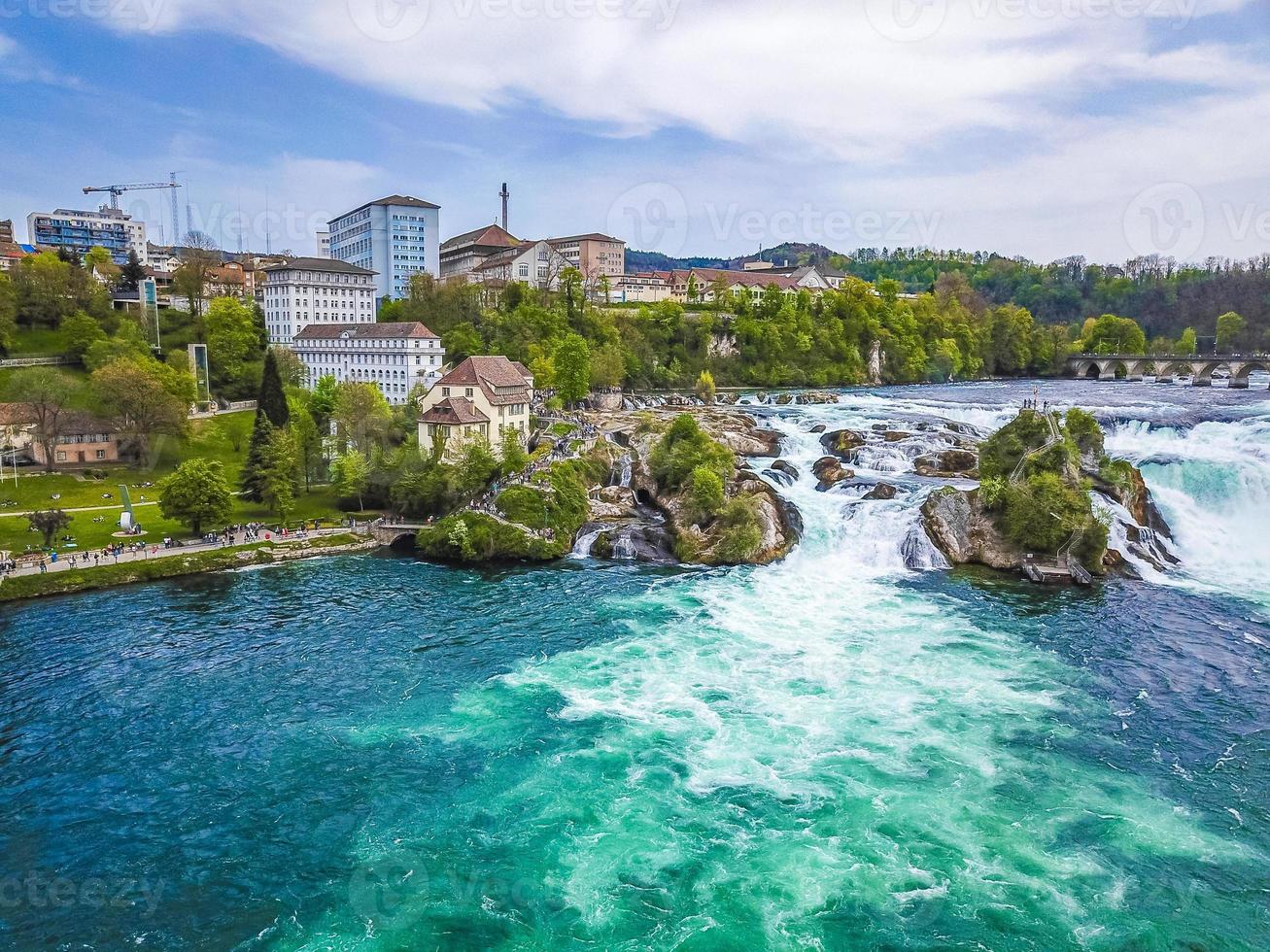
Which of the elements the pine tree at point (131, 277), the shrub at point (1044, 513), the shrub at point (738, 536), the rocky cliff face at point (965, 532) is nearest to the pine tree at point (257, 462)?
the shrub at point (738, 536)

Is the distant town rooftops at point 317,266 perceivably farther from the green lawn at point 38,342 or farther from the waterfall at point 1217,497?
the waterfall at point 1217,497

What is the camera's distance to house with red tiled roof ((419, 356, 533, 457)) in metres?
60.3

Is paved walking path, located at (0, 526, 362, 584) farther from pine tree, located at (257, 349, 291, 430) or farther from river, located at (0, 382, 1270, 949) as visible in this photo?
pine tree, located at (257, 349, 291, 430)

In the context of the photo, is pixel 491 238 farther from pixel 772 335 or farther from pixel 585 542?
pixel 585 542

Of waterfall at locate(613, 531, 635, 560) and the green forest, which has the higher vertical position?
the green forest

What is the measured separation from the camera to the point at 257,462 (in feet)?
197

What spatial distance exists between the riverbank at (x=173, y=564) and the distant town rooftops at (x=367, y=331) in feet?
124

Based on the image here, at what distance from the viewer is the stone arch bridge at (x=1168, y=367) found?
358 ft

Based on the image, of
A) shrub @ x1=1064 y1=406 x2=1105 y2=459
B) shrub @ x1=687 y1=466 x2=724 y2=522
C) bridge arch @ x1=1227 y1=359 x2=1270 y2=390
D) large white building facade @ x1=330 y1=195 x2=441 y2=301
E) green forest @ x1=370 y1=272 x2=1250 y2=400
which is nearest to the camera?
shrub @ x1=687 y1=466 x2=724 y2=522

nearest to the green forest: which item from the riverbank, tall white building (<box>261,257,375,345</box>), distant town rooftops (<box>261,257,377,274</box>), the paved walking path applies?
tall white building (<box>261,257,375,345</box>)

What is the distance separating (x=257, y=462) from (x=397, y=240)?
3179 inches

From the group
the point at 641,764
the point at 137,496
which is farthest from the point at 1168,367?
the point at 137,496

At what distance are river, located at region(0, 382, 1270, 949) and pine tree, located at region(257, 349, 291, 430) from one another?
2213 cm

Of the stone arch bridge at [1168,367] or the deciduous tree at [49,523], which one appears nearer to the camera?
the deciduous tree at [49,523]
